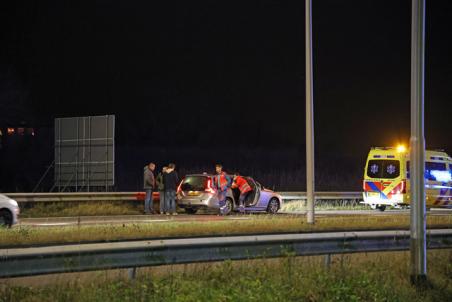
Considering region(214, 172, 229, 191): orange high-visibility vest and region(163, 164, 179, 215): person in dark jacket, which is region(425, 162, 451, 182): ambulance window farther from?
region(163, 164, 179, 215): person in dark jacket

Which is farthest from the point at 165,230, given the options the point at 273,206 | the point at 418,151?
the point at 273,206

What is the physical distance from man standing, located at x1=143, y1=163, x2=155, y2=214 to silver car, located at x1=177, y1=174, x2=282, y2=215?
1.05m

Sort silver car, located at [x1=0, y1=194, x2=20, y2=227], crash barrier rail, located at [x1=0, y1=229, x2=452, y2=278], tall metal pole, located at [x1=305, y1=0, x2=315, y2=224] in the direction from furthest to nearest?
1. tall metal pole, located at [x1=305, y1=0, x2=315, y2=224]
2. silver car, located at [x1=0, y1=194, x2=20, y2=227]
3. crash barrier rail, located at [x1=0, y1=229, x2=452, y2=278]

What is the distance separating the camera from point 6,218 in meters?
16.6

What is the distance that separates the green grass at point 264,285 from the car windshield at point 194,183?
1369 centimetres

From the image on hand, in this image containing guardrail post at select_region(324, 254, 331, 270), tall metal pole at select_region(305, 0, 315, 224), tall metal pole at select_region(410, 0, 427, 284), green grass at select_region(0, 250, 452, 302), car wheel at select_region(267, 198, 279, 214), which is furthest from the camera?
car wheel at select_region(267, 198, 279, 214)

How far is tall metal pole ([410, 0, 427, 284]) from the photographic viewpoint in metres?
9.65

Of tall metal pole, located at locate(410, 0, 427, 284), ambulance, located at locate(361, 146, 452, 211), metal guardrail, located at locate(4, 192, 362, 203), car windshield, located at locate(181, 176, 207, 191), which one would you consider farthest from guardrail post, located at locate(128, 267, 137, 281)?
ambulance, located at locate(361, 146, 452, 211)

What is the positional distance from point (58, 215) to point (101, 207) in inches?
76.8

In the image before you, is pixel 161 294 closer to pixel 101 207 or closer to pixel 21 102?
pixel 101 207

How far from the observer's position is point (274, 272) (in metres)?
9.36

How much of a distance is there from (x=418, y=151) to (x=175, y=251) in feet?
12.3

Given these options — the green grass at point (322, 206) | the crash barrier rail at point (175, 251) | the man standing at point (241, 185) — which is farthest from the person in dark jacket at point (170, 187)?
the crash barrier rail at point (175, 251)

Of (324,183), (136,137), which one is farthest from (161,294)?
(136,137)
